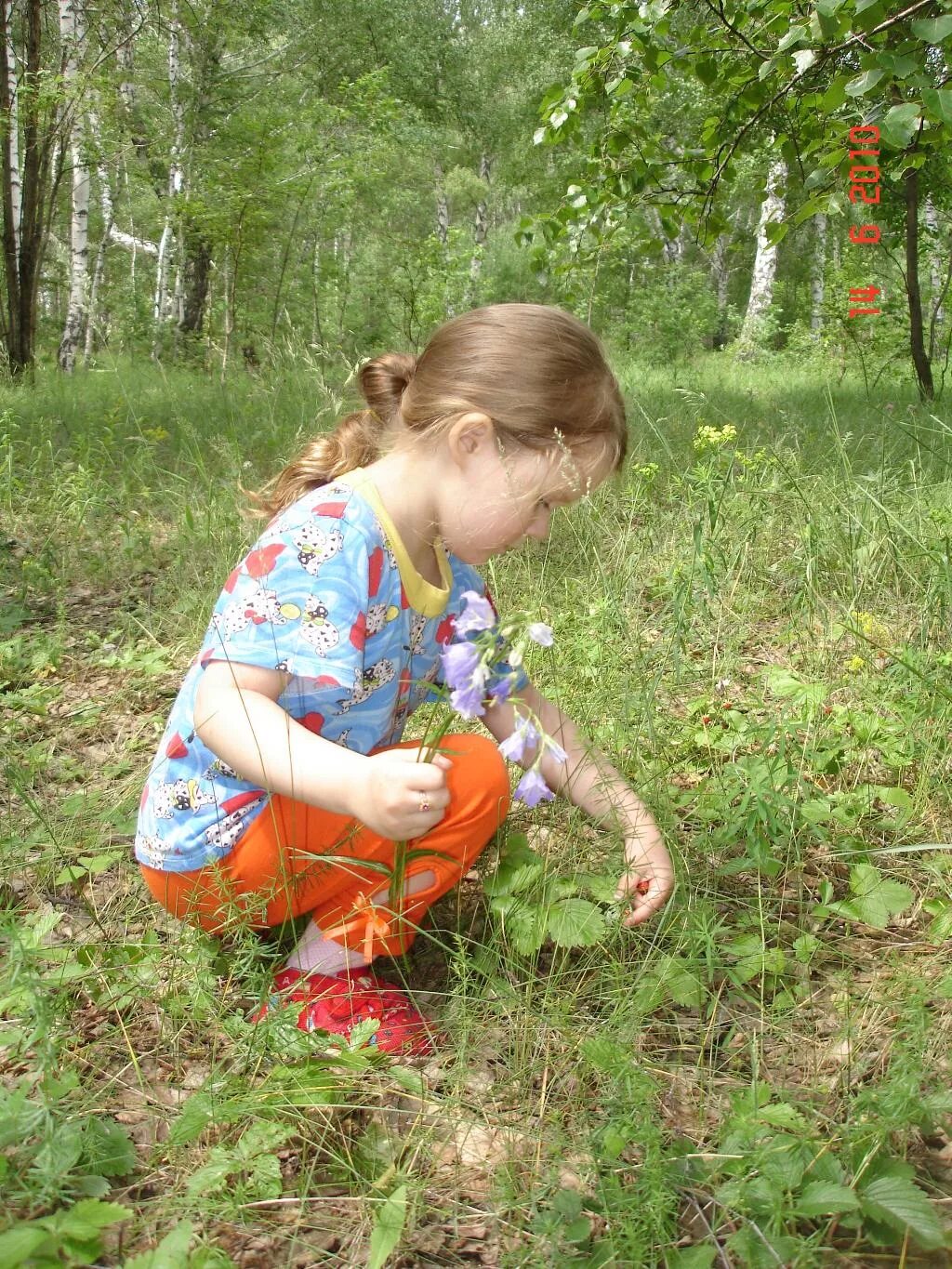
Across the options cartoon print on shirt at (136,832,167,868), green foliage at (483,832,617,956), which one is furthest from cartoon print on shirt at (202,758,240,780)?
green foliage at (483,832,617,956)

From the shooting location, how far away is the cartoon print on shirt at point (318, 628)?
4.75ft

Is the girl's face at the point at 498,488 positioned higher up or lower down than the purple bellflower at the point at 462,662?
higher up

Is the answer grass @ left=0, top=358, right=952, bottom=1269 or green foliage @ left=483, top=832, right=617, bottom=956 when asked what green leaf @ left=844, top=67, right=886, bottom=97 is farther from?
green foliage @ left=483, top=832, right=617, bottom=956

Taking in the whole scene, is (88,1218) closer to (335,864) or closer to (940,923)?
(335,864)

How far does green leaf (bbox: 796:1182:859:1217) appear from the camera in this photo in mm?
997

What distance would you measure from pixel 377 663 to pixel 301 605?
0.70 feet

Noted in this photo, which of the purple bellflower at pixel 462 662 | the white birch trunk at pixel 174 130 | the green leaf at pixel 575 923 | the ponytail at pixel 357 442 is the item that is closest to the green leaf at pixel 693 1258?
the green leaf at pixel 575 923

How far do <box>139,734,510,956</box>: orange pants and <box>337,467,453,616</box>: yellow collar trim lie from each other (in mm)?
268

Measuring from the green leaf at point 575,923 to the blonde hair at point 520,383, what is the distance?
0.75m

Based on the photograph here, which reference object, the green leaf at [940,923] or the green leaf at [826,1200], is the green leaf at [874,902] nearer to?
the green leaf at [940,923]

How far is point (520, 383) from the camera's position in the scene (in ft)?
4.91

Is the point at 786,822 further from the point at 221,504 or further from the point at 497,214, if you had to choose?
the point at 497,214

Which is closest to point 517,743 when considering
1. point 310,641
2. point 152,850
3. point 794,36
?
point 310,641

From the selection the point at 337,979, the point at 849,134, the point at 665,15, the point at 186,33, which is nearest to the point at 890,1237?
the point at 337,979
